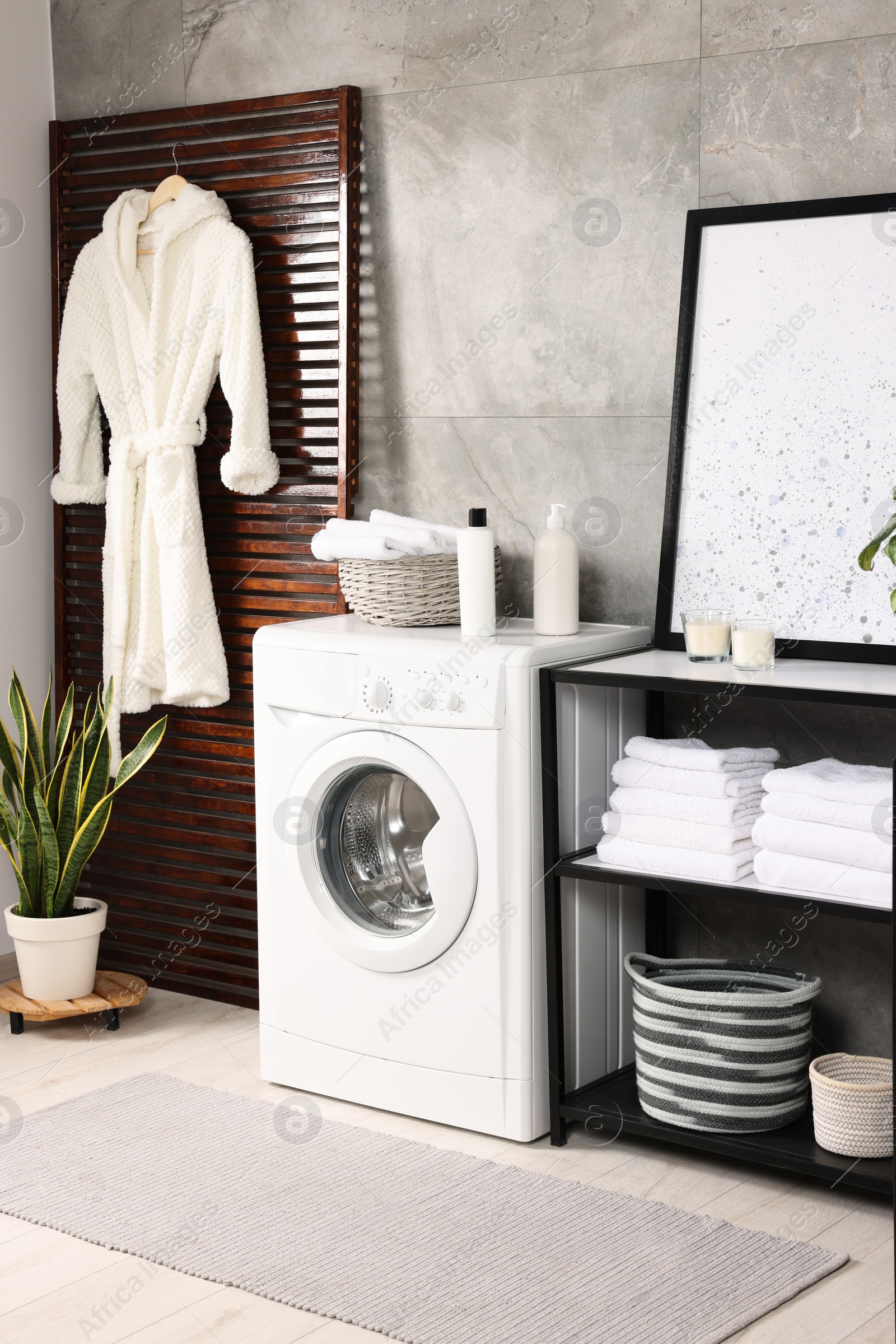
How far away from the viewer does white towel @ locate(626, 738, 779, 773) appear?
238 cm

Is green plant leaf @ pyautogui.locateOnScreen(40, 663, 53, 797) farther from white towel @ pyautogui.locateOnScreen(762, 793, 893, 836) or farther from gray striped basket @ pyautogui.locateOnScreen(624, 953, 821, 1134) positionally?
white towel @ pyautogui.locateOnScreen(762, 793, 893, 836)

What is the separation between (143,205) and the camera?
3.20 m

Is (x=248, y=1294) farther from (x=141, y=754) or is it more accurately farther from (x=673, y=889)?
(x=141, y=754)

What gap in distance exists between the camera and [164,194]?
3.14 meters

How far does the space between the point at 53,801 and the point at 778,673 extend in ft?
5.29

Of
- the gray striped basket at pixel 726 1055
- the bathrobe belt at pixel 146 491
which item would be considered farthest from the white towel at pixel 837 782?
the bathrobe belt at pixel 146 491

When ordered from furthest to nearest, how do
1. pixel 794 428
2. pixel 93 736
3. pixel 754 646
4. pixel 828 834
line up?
pixel 93 736, pixel 794 428, pixel 754 646, pixel 828 834

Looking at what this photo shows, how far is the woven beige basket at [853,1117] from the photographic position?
2260mm

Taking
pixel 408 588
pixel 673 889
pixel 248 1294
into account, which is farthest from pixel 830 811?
pixel 248 1294

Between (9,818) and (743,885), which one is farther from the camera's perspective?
(9,818)

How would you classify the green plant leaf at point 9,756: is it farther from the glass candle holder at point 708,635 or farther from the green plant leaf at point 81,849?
the glass candle holder at point 708,635

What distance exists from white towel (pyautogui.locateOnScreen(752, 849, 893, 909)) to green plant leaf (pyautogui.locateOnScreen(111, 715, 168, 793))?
1.38 m

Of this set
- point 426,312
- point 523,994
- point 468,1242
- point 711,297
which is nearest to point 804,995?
point 523,994

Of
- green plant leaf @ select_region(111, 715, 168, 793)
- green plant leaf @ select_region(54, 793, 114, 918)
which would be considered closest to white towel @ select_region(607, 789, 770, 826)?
green plant leaf @ select_region(111, 715, 168, 793)
